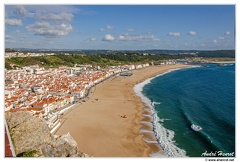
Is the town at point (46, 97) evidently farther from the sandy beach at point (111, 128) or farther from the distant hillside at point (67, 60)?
the distant hillside at point (67, 60)

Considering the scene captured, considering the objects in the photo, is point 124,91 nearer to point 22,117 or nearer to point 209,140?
point 209,140

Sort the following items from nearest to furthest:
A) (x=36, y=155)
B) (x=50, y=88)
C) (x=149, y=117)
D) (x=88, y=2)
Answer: (x=36, y=155)
(x=88, y=2)
(x=149, y=117)
(x=50, y=88)

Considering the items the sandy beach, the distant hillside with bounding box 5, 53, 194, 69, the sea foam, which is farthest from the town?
the distant hillside with bounding box 5, 53, 194, 69

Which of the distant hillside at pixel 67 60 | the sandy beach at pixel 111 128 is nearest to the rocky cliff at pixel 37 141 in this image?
the sandy beach at pixel 111 128

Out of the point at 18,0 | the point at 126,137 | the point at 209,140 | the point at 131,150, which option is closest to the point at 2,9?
the point at 18,0

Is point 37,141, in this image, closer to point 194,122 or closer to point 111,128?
point 111,128

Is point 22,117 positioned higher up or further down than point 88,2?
further down
